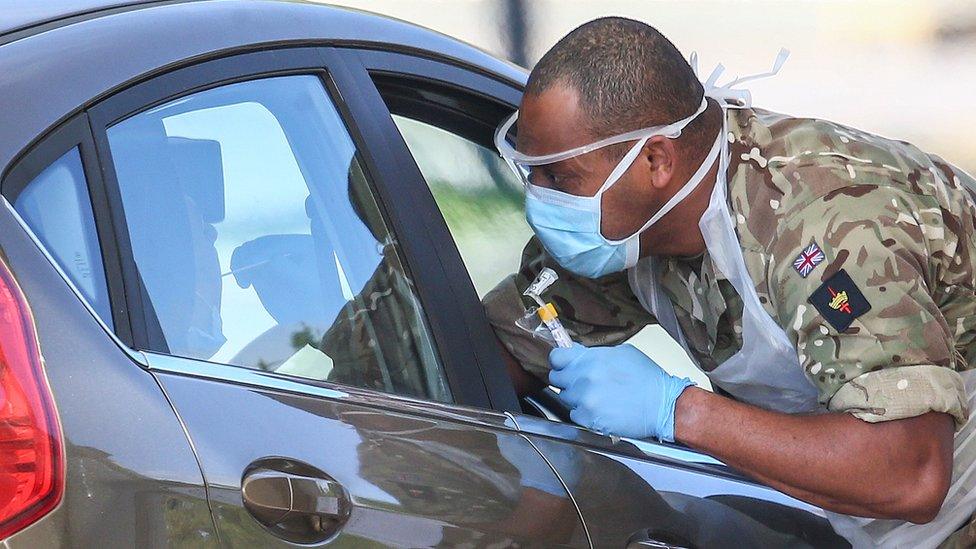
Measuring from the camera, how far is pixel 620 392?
75.4 inches

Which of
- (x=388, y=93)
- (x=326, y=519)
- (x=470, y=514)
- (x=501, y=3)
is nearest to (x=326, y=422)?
(x=326, y=519)

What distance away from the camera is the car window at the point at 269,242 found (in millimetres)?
1490

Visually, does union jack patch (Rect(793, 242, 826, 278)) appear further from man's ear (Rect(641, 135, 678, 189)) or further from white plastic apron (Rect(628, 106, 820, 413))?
man's ear (Rect(641, 135, 678, 189))

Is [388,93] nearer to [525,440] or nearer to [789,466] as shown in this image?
[525,440]

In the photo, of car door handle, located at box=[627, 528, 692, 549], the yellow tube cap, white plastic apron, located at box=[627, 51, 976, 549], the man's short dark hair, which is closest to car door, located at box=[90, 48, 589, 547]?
car door handle, located at box=[627, 528, 692, 549]

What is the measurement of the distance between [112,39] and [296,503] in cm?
58

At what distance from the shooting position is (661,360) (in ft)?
8.45

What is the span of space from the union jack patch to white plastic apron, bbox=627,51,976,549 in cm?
12

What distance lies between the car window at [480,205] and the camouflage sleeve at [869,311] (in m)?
0.53

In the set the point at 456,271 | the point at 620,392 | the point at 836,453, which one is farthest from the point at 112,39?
the point at 836,453

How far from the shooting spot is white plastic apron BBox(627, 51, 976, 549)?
78.8 inches

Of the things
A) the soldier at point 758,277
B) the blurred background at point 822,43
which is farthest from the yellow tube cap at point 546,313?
the blurred background at point 822,43

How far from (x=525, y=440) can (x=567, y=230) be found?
48cm

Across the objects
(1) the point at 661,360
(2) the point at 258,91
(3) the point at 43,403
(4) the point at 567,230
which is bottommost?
(1) the point at 661,360
